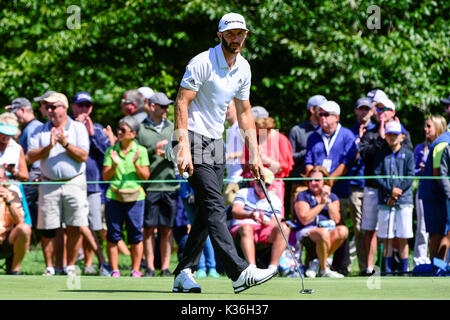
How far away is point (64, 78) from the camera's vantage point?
59.6 ft

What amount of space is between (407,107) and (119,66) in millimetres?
6008

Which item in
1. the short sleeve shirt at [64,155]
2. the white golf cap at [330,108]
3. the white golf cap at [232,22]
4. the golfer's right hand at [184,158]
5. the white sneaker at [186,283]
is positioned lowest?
the white sneaker at [186,283]

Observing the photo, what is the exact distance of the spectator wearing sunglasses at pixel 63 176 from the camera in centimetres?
1121

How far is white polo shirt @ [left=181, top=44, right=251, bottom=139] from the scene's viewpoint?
736 centimetres

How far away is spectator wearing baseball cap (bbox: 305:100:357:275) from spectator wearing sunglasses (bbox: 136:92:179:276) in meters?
1.77

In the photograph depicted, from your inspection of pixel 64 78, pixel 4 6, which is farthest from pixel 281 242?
pixel 4 6

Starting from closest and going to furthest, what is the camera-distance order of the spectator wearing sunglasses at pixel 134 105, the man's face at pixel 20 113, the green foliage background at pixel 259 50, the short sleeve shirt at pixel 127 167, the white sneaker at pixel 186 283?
the white sneaker at pixel 186 283 < the short sleeve shirt at pixel 127 167 < the spectator wearing sunglasses at pixel 134 105 < the man's face at pixel 20 113 < the green foliage background at pixel 259 50

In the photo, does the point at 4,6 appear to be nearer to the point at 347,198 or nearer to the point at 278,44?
the point at 278,44

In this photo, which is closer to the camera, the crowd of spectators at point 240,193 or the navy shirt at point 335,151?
the crowd of spectators at point 240,193

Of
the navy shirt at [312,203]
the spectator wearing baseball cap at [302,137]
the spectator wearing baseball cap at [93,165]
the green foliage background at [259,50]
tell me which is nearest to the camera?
the navy shirt at [312,203]

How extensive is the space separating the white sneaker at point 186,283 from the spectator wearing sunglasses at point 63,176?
3.87m

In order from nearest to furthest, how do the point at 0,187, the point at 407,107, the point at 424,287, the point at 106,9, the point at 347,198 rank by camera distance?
the point at 424,287 < the point at 0,187 < the point at 347,198 < the point at 407,107 < the point at 106,9

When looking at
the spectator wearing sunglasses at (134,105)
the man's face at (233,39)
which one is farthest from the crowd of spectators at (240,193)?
the man's face at (233,39)

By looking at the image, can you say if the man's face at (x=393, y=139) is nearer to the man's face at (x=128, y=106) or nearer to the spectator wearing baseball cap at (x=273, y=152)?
the spectator wearing baseball cap at (x=273, y=152)
